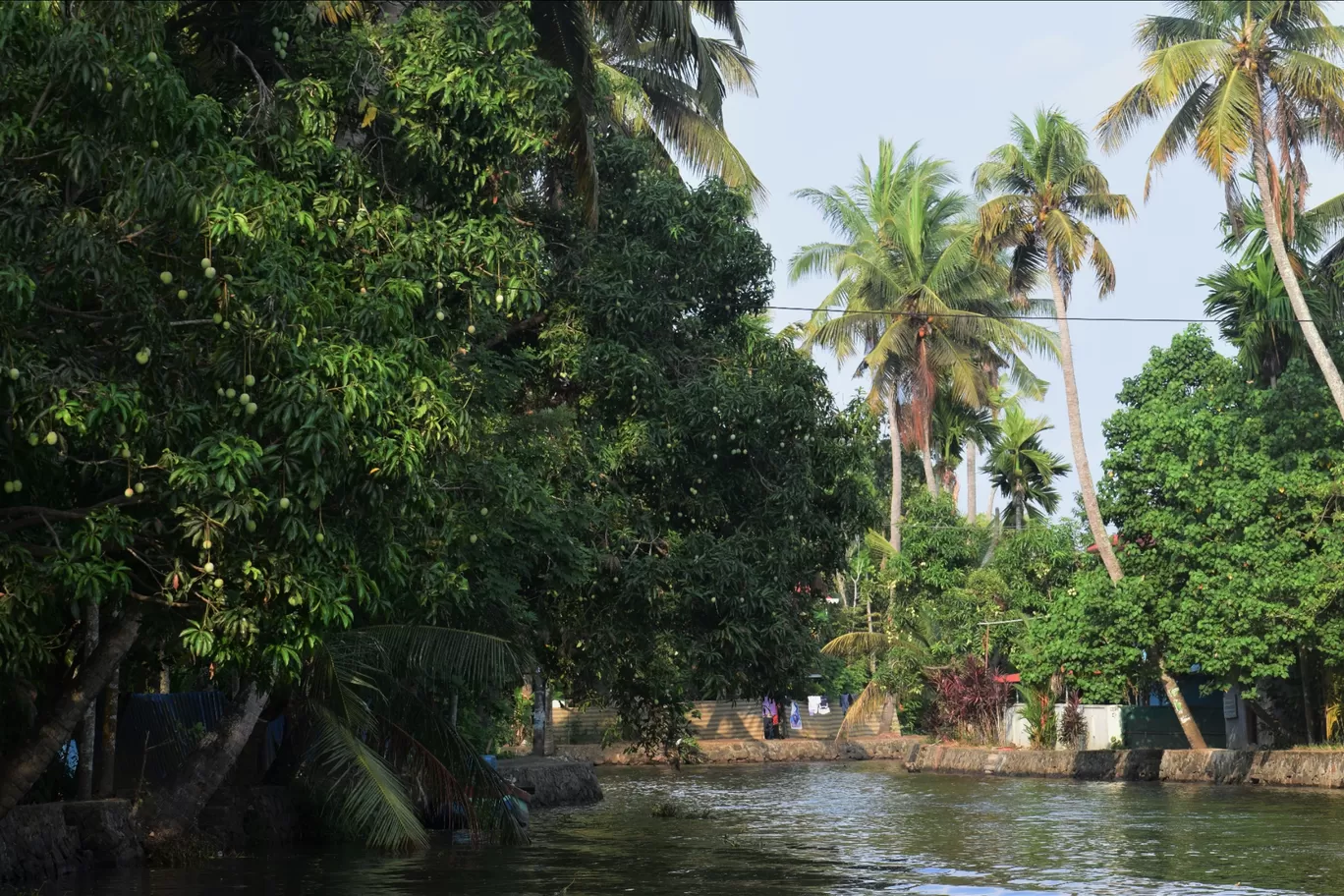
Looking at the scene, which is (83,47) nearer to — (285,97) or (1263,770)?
(285,97)

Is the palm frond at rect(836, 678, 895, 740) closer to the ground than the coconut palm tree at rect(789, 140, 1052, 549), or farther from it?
closer to the ground

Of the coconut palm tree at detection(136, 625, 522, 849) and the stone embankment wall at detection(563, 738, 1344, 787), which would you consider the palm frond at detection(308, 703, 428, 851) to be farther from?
the stone embankment wall at detection(563, 738, 1344, 787)

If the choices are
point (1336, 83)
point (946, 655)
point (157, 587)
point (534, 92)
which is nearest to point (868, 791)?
point (946, 655)

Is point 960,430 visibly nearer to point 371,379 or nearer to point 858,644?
point 858,644

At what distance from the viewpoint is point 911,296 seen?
1833 inches

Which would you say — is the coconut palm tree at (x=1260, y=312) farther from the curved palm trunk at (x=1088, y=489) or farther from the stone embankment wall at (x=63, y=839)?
the stone embankment wall at (x=63, y=839)

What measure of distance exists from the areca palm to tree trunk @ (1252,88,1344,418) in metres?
9.84

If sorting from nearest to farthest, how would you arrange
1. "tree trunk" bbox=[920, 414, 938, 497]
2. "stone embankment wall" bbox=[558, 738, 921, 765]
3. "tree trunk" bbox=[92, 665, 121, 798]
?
"tree trunk" bbox=[92, 665, 121, 798] < "stone embankment wall" bbox=[558, 738, 921, 765] < "tree trunk" bbox=[920, 414, 938, 497]

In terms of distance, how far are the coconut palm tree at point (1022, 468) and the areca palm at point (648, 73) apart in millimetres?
21833

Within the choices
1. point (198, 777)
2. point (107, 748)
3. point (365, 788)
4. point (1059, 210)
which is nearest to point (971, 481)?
point (1059, 210)

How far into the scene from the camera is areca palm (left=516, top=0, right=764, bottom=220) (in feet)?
65.3

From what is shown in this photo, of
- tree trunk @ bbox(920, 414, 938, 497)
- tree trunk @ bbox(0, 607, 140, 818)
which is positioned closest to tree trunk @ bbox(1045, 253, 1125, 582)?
tree trunk @ bbox(920, 414, 938, 497)

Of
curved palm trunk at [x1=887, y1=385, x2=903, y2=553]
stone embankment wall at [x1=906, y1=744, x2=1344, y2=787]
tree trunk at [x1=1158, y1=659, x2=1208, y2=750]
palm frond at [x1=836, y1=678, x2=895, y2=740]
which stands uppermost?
curved palm trunk at [x1=887, y1=385, x2=903, y2=553]

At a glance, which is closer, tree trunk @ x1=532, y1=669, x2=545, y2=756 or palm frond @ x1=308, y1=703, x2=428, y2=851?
palm frond @ x1=308, y1=703, x2=428, y2=851
